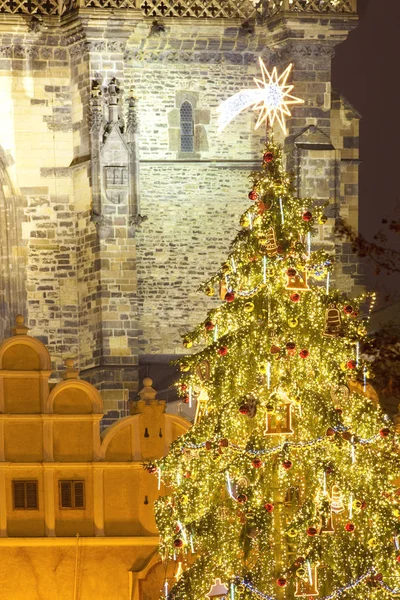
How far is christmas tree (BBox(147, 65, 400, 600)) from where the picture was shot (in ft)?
91.6

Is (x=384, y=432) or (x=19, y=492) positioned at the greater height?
(x=384, y=432)

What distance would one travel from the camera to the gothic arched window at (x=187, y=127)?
46250mm

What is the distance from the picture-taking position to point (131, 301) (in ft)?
145

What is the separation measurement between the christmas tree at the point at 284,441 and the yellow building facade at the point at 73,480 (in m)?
5.06

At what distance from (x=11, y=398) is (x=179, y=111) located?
44.6 ft

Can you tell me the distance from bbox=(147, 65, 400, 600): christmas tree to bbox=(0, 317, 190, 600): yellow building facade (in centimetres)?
506

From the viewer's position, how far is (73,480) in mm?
33625

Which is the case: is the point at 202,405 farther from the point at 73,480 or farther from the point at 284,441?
the point at 73,480

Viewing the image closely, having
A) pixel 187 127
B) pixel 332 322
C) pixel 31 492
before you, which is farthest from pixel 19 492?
pixel 187 127

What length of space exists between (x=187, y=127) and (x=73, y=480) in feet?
46.0

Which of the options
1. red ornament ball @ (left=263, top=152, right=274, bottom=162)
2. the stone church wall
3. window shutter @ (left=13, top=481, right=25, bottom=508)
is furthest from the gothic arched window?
red ornament ball @ (left=263, top=152, right=274, bottom=162)

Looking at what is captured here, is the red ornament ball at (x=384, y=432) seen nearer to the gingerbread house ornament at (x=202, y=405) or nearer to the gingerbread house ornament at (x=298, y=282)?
the gingerbread house ornament at (x=298, y=282)

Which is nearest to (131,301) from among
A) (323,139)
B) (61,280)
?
(61,280)

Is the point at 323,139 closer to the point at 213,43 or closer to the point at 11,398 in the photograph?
the point at 213,43
